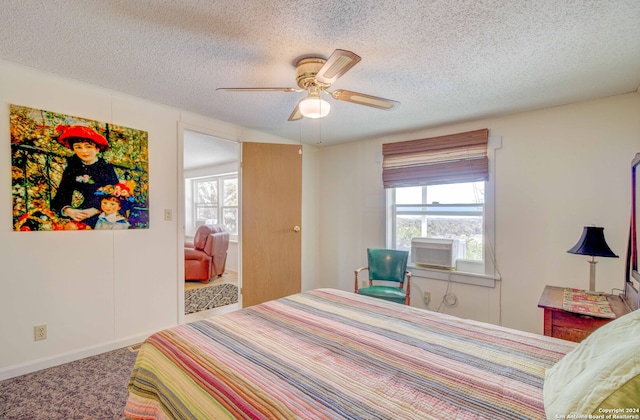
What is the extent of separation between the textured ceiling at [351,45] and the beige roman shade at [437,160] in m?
0.53

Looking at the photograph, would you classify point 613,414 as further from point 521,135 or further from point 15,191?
point 15,191

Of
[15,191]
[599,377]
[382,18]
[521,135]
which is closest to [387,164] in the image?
[521,135]

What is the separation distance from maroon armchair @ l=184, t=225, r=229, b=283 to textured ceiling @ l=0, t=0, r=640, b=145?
2.98m

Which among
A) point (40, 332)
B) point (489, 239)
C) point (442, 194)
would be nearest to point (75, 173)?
point (40, 332)

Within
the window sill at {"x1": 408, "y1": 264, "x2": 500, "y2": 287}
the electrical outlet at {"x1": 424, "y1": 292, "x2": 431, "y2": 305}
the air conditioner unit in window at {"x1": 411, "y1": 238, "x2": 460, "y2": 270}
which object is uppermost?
the air conditioner unit in window at {"x1": 411, "y1": 238, "x2": 460, "y2": 270}

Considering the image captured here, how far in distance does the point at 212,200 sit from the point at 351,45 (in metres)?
5.53

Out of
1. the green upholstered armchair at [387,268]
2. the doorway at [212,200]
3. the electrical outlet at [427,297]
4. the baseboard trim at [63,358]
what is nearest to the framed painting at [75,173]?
the baseboard trim at [63,358]

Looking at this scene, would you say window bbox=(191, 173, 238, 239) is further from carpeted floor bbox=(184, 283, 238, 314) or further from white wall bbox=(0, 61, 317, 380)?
white wall bbox=(0, 61, 317, 380)

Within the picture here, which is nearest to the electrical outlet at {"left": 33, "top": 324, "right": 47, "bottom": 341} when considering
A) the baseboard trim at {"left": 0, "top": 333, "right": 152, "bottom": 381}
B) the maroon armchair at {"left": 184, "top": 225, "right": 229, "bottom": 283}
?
the baseboard trim at {"left": 0, "top": 333, "right": 152, "bottom": 381}

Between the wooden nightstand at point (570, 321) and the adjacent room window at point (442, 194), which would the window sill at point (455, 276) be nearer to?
the adjacent room window at point (442, 194)

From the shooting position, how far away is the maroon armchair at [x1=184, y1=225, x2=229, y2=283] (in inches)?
201

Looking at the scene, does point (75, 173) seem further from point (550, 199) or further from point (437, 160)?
point (550, 199)

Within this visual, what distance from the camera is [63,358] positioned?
2.29m

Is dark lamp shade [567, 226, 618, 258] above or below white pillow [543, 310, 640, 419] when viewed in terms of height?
above
